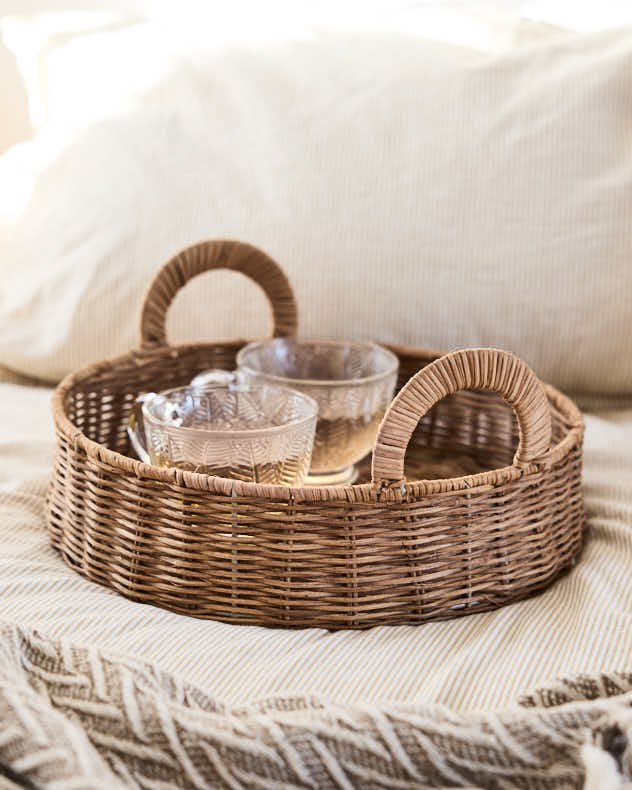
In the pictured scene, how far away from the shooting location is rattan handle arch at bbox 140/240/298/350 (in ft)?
3.14

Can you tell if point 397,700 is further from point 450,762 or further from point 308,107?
point 308,107

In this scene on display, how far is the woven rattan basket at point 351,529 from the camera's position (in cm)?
63

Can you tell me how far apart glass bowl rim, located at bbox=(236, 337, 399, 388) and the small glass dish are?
19 mm

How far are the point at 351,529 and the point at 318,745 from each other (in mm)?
170

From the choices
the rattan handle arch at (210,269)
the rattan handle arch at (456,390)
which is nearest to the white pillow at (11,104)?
the rattan handle arch at (210,269)

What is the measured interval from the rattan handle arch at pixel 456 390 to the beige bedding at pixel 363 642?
0.12 metres

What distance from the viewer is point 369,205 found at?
1061 mm

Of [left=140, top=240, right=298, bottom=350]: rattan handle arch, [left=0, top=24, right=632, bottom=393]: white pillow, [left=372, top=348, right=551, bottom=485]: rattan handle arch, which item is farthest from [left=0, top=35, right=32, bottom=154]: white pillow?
[left=372, top=348, right=551, bottom=485]: rattan handle arch

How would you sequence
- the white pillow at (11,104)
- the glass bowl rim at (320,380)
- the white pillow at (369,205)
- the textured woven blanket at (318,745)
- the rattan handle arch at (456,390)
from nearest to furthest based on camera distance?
the textured woven blanket at (318,745), the rattan handle arch at (456,390), the glass bowl rim at (320,380), the white pillow at (369,205), the white pillow at (11,104)

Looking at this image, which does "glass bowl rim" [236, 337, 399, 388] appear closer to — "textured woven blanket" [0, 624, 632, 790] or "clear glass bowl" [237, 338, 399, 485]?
"clear glass bowl" [237, 338, 399, 485]

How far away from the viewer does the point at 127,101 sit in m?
1.15

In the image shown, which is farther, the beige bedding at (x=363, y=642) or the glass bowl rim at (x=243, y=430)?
the glass bowl rim at (x=243, y=430)

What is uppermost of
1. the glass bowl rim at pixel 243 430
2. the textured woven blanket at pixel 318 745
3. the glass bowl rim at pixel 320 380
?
the glass bowl rim at pixel 243 430

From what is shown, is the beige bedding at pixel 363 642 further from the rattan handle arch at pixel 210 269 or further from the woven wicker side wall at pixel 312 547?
the rattan handle arch at pixel 210 269
